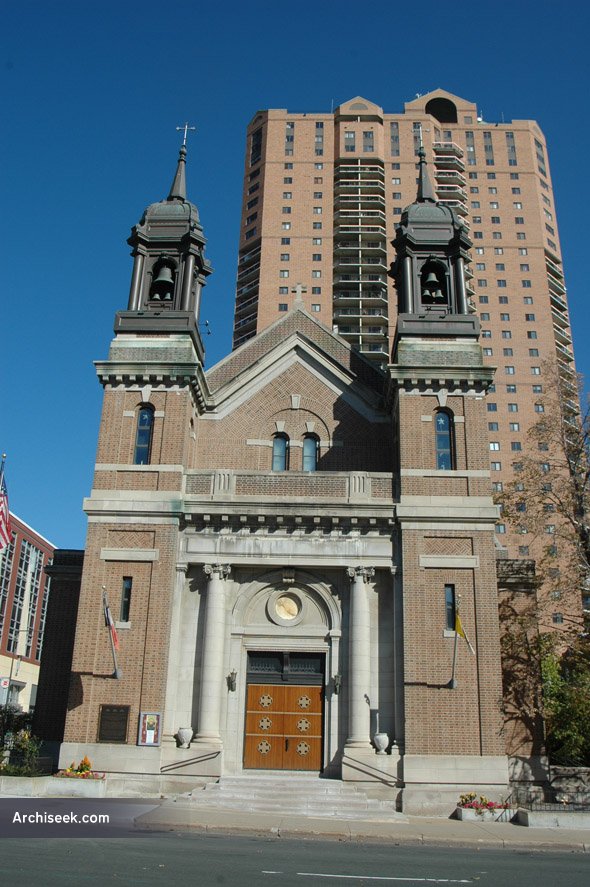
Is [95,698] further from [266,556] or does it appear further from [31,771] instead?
[266,556]

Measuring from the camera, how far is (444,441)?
88.9 feet

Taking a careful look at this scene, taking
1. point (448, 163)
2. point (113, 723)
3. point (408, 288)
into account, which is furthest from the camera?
point (448, 163)

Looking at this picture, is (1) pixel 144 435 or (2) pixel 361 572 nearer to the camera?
(2) pixel 361 572

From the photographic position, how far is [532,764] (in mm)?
24469

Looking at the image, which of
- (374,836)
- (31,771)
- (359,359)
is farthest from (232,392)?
(374,836)

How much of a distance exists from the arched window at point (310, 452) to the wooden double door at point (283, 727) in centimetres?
805

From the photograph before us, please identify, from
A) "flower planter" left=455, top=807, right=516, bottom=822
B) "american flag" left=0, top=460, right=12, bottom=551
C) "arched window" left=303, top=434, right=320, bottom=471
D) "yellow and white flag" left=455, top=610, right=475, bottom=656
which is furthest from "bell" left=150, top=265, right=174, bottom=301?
"flower planter" left=455, top=807, right=516, bottom=822

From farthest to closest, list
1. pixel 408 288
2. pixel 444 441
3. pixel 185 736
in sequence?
pixel 408 288 → pixel 444 441 → pixel 185 736

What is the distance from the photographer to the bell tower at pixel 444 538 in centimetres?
2305

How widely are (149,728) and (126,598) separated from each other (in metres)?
4.00

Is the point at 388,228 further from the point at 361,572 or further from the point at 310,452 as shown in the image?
the point at 361,572

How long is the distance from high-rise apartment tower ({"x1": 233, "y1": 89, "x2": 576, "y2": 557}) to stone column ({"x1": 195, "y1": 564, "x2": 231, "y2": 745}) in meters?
61.0

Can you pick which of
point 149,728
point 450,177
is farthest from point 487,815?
point 450,177

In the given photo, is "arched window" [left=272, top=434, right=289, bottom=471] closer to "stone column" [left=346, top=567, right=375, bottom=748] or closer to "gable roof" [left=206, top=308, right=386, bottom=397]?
"gable roof" [left=206, top=308, right=386, bottom=397]
